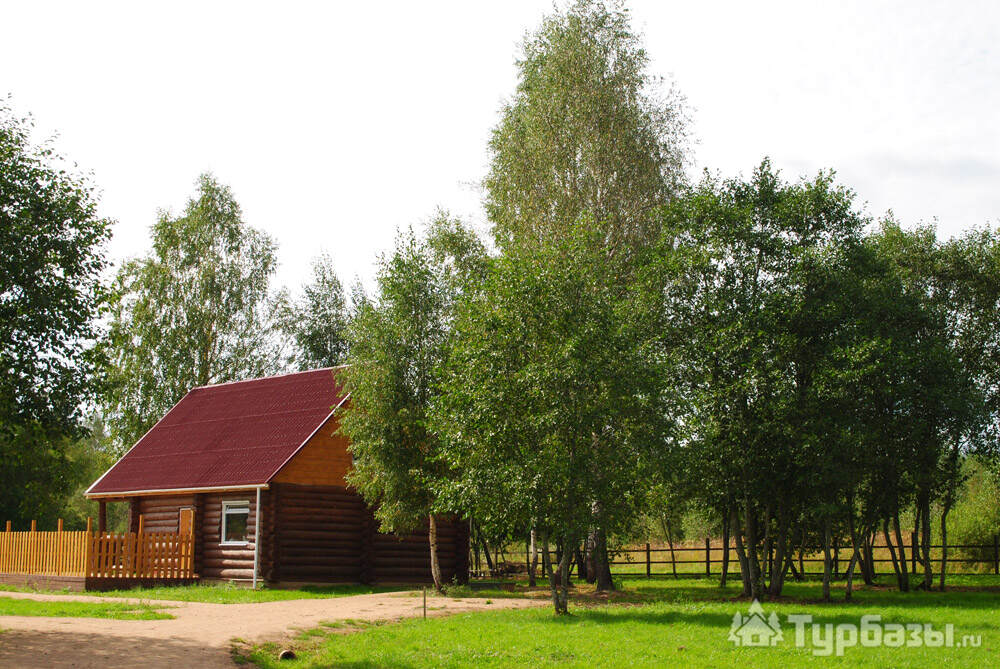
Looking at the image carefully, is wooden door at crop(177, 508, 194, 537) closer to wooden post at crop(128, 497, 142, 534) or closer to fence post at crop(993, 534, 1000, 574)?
wooden post at crop(128, 497, 142, 534)

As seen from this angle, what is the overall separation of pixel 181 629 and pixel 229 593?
9.03m

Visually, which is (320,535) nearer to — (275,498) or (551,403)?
(275,498)

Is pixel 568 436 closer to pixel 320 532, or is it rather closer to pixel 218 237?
pixel 320 532

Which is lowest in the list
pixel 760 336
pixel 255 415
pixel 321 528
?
pixel 321 528

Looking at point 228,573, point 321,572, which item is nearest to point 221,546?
point 228,573

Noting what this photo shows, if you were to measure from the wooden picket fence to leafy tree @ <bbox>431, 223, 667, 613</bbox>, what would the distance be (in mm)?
11681

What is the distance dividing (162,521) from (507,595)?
12.1m

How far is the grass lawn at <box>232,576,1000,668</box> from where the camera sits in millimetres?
13906

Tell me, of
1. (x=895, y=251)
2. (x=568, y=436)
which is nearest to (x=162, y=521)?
(x=568, y=436)

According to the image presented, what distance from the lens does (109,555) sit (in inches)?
1061

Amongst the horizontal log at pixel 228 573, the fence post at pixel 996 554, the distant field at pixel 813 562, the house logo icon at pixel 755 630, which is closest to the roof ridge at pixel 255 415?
the horizontal log at pixel 228 573

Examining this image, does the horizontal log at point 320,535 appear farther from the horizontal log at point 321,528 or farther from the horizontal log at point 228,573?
the horizontal log at point 228,573

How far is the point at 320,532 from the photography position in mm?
28469

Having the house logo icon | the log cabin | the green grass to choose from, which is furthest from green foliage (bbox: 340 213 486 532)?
the house logo icon
